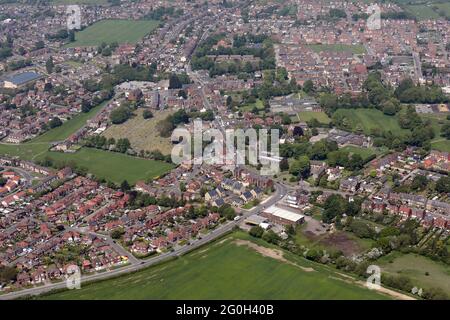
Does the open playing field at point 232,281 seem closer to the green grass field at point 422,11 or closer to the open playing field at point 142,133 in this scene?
the open playing field at point 142,133

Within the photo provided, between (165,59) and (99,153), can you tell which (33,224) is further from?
(165,59)

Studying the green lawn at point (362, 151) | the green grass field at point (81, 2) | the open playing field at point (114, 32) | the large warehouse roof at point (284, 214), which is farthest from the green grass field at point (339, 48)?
the large warehouse roof at point (284, 214)

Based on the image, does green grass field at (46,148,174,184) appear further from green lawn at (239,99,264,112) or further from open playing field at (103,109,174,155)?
green lawn at (239,99,264,112)

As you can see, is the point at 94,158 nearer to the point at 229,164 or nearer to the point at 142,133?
the point at 142,133

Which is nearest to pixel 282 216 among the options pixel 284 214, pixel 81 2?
pixel 284 214

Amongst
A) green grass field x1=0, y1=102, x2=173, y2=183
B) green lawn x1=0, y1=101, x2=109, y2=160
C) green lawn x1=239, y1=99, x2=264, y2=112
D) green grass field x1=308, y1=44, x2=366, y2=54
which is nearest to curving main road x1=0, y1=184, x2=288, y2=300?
green grass field x1=0, y1=102, x2=173, y2=183

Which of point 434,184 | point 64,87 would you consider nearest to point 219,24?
point 64,87
